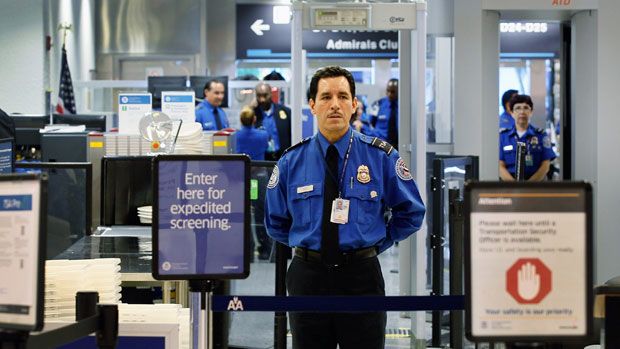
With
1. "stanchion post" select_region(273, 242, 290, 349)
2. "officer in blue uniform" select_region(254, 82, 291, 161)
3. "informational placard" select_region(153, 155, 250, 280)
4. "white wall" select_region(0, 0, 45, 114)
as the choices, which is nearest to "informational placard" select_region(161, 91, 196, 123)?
"stanchion post" select_region(273, 242, 290, 349)

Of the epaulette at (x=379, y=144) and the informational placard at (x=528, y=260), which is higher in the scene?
the epaulette at (x=379, y=144)

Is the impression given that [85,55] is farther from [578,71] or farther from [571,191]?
[571,191]

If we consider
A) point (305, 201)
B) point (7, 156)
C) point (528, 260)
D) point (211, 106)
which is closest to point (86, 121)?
point (211, 106)

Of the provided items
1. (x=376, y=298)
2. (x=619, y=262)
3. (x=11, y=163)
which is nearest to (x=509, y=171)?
(x=619, y=262)

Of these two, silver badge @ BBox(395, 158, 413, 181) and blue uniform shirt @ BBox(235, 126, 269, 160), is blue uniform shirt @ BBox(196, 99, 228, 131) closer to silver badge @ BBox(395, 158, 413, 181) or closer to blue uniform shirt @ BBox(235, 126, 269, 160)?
blue uniform shirt @ BBox(235, 126, 269, 160)

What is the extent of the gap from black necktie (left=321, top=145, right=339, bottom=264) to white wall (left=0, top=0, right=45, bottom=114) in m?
10.2

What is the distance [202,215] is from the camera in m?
2.75

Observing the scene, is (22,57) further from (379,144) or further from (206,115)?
(379,144)

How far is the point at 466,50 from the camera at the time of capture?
807 centimetres

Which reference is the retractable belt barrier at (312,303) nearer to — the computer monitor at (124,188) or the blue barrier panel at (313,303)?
the blue barrier panel at (313,303)

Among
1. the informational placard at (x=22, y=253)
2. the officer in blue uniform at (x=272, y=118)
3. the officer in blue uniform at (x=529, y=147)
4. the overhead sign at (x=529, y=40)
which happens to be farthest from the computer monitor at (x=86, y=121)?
the informational placard at (x=22, y=253)

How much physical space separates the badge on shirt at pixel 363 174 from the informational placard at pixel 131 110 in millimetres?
3871

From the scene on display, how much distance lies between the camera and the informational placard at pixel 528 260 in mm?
2174

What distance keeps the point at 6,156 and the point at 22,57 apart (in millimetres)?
7843
